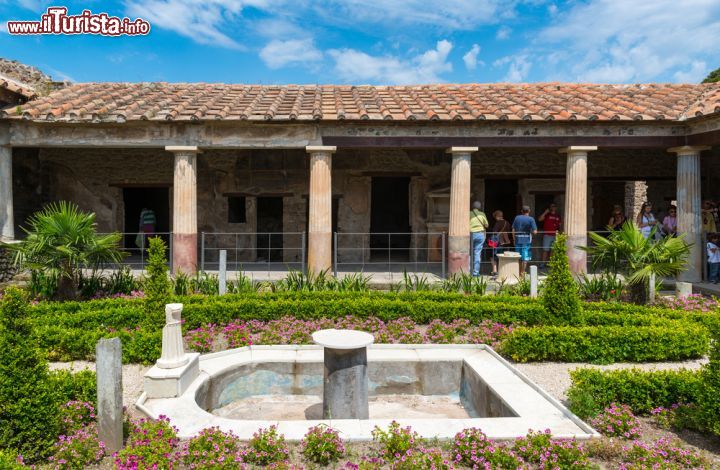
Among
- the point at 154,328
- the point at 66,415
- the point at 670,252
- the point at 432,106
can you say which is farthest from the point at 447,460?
the point at 432,106

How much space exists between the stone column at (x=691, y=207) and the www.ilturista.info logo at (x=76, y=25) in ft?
40.6

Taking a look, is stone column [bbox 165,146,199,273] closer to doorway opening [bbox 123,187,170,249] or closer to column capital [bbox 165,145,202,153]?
column capital [bbox 165,145,202,153]

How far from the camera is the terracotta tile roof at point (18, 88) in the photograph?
10531 mm

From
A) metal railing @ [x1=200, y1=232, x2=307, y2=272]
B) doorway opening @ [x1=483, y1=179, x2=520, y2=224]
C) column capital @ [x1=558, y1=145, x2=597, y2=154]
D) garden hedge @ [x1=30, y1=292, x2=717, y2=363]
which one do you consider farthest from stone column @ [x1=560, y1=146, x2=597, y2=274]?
metal railing @ [x1=200, y1=232, x2=307, y2=272]

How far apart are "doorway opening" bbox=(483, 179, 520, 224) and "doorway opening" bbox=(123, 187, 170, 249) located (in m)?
9.23

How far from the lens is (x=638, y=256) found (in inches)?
332

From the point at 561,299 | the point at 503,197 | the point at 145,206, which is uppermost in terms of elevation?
the point at 503,197

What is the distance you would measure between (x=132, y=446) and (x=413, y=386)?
3314 millimetres

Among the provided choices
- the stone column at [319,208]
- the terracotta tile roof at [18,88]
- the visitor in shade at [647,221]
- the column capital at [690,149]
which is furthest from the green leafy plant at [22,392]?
the column capital at [690,149]

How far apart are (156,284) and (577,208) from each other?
8.49 metres

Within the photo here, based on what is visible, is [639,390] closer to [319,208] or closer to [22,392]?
[22,392]

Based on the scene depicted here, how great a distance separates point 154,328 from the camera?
6.40 meters

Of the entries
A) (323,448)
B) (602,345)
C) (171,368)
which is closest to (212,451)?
(323,448)

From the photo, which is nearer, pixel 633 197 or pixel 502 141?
pixel 502 141
